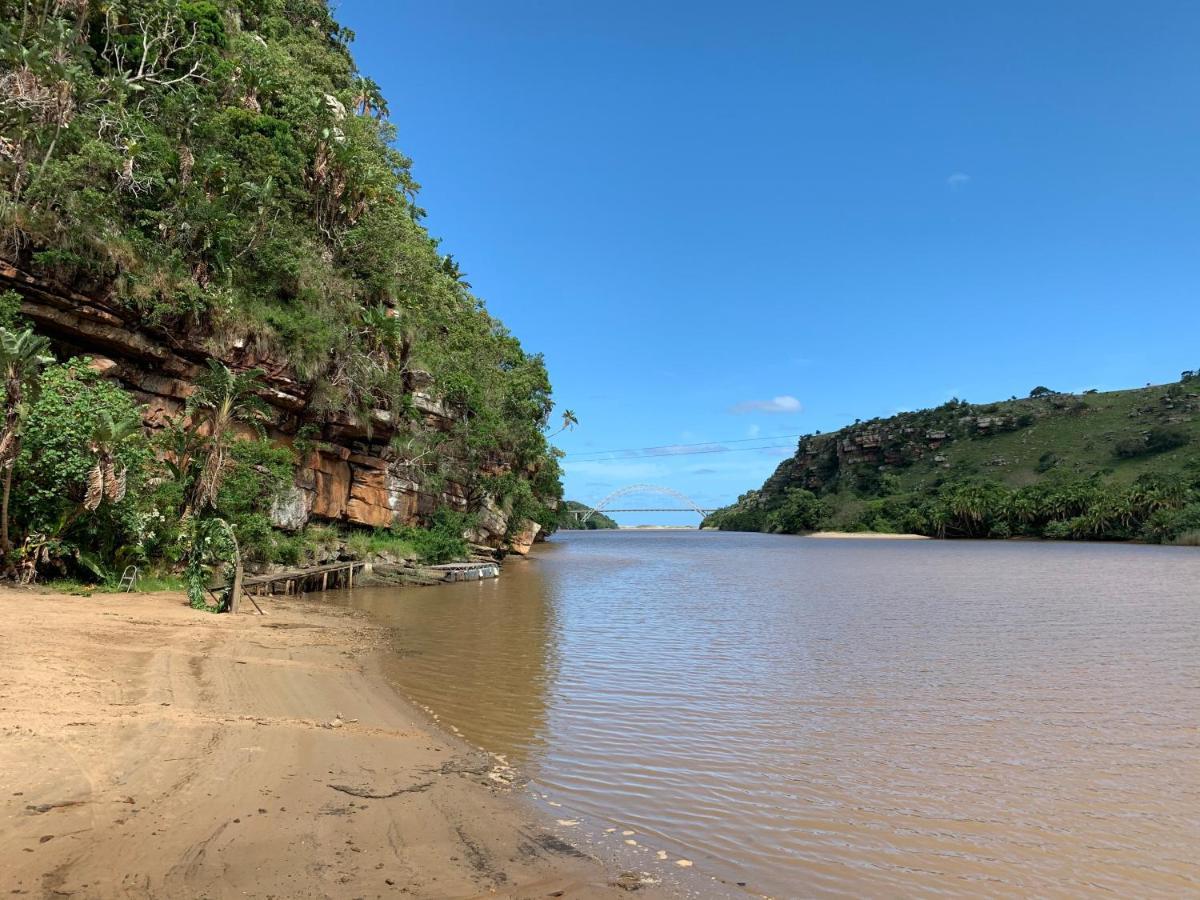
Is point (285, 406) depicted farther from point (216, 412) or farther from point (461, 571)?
point (461, 571)

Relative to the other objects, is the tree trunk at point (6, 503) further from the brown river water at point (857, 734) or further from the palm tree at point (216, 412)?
the brown river water at point (857, 734)

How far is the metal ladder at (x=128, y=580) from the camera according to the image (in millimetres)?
16633

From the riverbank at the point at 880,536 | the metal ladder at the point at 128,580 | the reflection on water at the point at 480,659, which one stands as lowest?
the reflection on water at the point at 480,659

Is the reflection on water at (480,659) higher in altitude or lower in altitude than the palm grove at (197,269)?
lower

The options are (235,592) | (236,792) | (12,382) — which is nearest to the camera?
(236,792)

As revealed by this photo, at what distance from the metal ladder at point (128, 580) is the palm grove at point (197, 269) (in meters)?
0.40

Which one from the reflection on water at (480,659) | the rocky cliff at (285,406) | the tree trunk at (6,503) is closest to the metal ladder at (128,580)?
the tree trunk at (6,503)

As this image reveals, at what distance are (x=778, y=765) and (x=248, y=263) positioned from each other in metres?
25.8

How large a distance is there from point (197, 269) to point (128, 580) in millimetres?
11439

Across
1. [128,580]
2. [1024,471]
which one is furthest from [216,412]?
[1024,471]

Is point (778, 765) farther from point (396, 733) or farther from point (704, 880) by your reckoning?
point (396, 733)

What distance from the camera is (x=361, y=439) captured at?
31406mm

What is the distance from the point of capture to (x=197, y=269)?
76.2 ft

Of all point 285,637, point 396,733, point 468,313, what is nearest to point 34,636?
point 285,637
